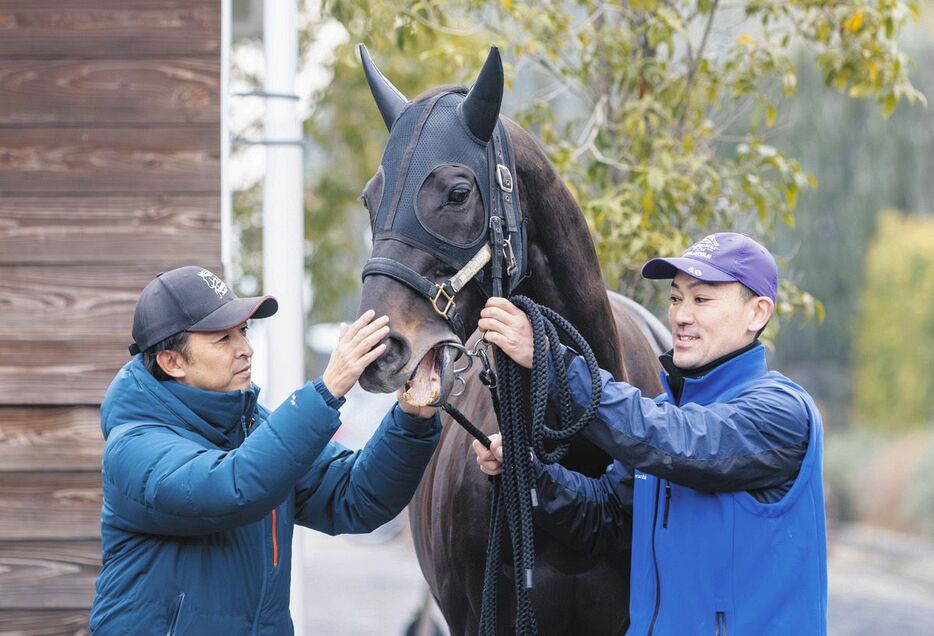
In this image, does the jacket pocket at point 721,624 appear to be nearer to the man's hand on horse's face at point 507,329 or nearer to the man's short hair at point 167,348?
the man's hand on horse's face at point 507,329

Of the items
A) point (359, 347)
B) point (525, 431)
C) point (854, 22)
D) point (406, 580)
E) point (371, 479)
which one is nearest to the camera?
point (359, 347)

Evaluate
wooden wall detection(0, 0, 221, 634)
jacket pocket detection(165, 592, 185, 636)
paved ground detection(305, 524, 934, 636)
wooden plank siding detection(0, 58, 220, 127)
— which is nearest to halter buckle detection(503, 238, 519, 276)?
jacket pocket detection(165, 592, 185, 636)

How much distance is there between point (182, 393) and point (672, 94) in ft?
10.1

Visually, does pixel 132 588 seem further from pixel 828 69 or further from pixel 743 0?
A: pixel 743 0

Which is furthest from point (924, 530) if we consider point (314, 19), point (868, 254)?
point (314, 19)

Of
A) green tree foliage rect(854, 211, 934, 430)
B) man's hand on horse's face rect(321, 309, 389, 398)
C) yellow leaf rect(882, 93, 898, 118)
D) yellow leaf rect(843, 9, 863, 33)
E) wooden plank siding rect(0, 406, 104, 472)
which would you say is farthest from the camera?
green tree foliage rect(854, 211, 934, 430)

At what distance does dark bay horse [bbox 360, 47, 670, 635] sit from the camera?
90.5 inches

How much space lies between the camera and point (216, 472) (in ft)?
7.33

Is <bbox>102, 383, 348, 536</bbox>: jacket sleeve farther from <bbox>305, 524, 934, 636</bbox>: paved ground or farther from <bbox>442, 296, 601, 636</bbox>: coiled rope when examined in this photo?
<bbox>305, 524, 934, 636</bbox>: paved ground

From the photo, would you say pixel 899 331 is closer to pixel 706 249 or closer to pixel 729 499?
pixel 706 249

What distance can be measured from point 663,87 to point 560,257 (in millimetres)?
2410

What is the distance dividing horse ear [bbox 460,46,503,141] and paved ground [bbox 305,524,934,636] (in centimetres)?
510

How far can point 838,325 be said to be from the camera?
1830 centimetres

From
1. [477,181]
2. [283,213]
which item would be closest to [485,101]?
[477,181]
